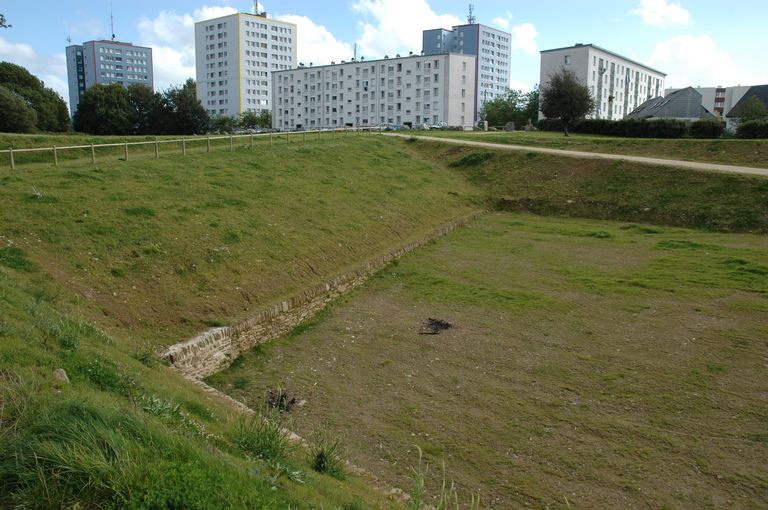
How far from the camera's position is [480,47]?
15538 cm

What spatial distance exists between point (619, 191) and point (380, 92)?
271 ft

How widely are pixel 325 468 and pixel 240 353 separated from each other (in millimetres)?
6487

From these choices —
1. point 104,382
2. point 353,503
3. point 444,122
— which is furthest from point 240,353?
point 444,122

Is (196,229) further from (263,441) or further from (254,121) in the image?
(254,121)

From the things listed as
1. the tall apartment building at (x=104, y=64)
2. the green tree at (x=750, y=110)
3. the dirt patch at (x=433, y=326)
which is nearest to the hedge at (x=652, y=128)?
the green tree at (x=750, y=110)

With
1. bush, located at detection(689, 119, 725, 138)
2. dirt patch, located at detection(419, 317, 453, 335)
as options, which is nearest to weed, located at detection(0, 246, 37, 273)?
dirt patch, located at detection(419, 317, 453, 335)

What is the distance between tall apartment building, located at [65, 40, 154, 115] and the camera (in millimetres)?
157250

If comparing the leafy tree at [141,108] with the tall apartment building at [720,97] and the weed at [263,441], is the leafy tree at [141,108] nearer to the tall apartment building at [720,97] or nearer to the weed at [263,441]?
the weed at [263,441]

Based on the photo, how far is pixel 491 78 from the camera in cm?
16038

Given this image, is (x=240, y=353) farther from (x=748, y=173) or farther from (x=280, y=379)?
(x=748, y=173)

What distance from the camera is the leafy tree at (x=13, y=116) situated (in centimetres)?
4428

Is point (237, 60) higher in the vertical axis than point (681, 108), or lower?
higher

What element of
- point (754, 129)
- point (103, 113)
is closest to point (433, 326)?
point (754, 129)

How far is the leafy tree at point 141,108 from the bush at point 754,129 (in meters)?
53.7
